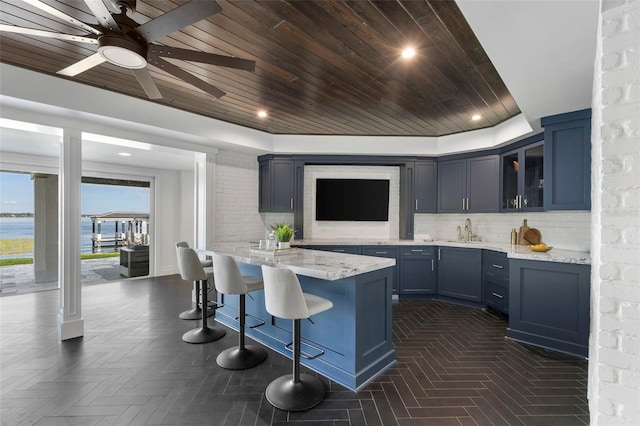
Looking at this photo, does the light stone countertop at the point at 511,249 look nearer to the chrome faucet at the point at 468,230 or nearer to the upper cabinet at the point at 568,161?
the chrome faucet at the point at 468,230

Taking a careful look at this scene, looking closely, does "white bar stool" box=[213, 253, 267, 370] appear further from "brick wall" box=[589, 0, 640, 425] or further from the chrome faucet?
the chrome faucet

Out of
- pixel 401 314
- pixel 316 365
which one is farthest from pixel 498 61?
pixel 401 314

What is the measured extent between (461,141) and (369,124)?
1.64 m

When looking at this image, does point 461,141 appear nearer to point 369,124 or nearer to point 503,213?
point 503,213

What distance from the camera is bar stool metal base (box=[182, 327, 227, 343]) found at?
3.30 m

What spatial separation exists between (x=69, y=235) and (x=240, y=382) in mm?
2559

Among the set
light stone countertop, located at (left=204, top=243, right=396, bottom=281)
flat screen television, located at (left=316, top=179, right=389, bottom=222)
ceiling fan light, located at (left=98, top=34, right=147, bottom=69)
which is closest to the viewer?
ceiling fan light, located at (left=98, top=34, right=147, bottom=69)

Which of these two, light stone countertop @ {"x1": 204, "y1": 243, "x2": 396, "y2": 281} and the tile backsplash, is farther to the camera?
the tile backsplash

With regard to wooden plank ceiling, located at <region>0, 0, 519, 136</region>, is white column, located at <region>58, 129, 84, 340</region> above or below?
below

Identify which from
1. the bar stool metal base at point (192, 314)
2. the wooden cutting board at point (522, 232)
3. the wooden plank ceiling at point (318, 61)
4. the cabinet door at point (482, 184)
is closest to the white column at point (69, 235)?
the wooden plank ceiling at point (318, 61)

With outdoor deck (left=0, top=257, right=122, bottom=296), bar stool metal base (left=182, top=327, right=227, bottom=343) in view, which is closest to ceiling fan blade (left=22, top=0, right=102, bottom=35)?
bar stool metal base (left=182, top=327, right=227, bottom=343)

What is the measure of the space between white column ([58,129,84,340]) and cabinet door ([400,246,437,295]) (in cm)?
440

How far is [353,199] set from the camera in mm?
5578

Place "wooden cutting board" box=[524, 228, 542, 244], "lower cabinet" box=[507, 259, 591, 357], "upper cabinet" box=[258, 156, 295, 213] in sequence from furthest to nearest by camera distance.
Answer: "upper cabinet" box=[258, 156, 295, 213], "wooden cutting board" box=[524, 228, 542, 244], "lower cabinet" box=[507, 259, 591, 357]
